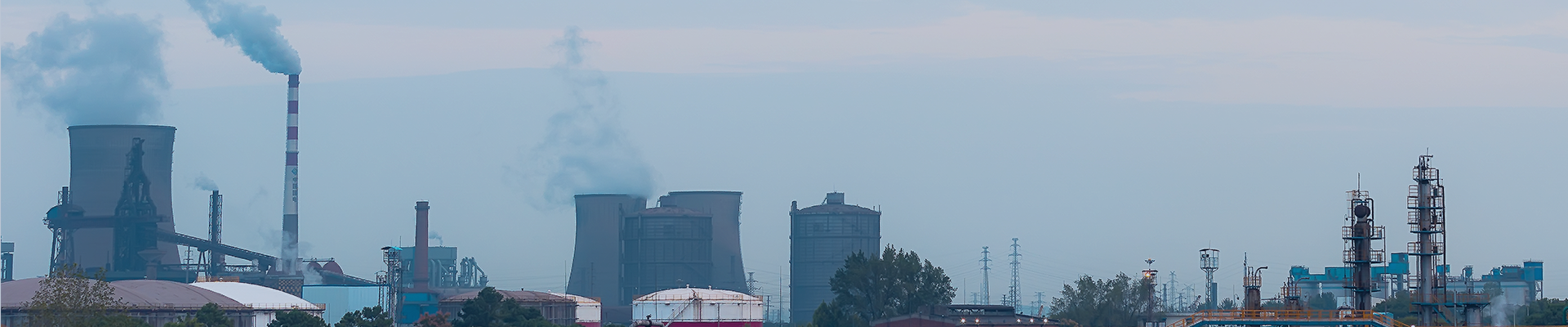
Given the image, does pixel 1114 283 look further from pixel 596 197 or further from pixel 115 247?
pixel 115 247

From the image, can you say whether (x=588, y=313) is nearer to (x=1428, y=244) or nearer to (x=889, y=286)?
(x=889, y=286)

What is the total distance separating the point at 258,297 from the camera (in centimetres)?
9694

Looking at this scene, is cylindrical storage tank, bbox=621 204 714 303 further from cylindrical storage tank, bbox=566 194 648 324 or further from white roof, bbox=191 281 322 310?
white roof, bbox=191 281 322 310

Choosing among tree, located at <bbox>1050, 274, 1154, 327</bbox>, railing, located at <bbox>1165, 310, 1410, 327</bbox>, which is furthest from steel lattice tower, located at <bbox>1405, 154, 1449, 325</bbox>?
tree, located at <bbox>1050, 274, 1154, 327</bbox>

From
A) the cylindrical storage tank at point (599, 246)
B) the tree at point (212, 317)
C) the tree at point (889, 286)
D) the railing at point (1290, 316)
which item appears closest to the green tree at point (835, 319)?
the tree at point (889, 286)

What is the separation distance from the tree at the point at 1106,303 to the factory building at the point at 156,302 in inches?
1770

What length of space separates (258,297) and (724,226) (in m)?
68.4

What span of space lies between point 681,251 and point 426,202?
23.1 m

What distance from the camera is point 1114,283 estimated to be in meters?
103

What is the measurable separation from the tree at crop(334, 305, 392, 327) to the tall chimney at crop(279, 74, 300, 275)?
68.6 metres

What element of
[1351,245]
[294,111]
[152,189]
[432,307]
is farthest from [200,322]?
[294,111]

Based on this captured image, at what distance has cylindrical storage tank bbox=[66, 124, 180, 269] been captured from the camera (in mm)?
131750

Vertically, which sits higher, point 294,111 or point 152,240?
point 294,111

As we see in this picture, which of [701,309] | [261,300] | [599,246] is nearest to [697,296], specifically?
[701,309]
